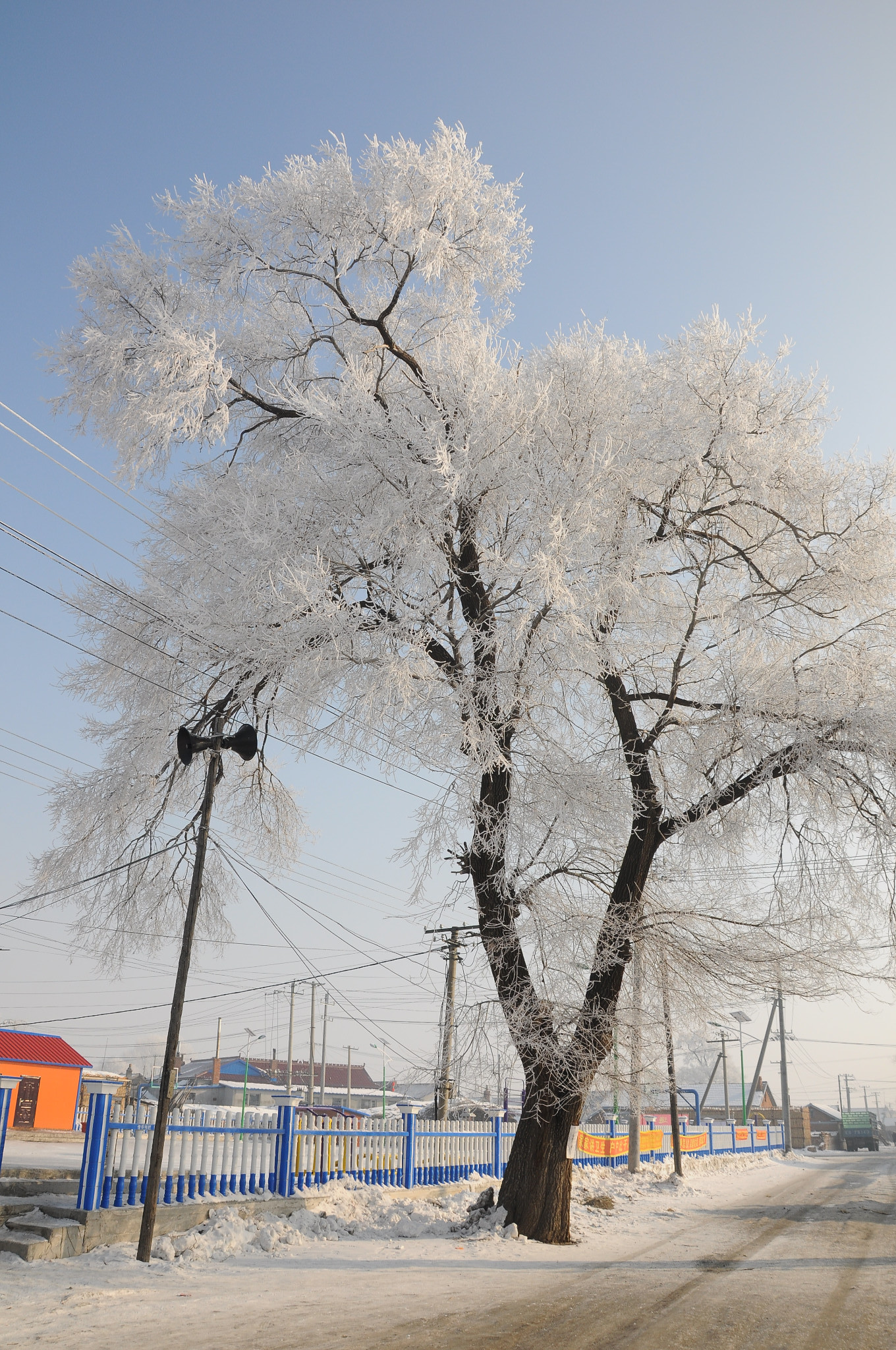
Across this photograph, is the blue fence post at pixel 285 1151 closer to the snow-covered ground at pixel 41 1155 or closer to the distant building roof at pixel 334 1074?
the snow-covered ground at pixel 41 1155

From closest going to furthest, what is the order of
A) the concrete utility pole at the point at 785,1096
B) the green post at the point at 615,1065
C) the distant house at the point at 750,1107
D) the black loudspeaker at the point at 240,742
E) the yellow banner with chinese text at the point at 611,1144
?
the black loudspeaker at the point at 240,742
the green post at the point at 615,1065
the yellow banner with chinese text at the point at 611,1144
the concrete utility pole at the point at 785,1096
the distant house at the point at 750,1107

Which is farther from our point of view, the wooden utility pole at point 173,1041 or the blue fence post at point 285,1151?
the blue fence post at point 285,1151

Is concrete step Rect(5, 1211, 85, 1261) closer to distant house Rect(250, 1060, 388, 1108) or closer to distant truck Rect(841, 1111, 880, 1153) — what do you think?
distant truck Rect(841, 1111, 880, 1153)

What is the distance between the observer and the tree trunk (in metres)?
10.2

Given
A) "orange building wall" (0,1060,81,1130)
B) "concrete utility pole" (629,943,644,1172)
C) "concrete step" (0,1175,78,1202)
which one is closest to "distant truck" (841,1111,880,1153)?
"orange building wall" (0,1060,81,1130)

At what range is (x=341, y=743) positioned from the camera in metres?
9.42

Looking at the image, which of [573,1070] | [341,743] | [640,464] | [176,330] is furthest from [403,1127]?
[176,330]

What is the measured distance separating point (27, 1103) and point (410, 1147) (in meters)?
20.7

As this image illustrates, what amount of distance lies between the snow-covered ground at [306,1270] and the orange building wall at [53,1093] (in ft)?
67.9

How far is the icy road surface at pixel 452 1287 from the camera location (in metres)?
5.73

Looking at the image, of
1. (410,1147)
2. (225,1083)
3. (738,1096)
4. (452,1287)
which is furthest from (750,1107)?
(738,1096)

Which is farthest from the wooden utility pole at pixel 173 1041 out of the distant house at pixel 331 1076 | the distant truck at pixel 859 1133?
the distant house at pixel 331 1076

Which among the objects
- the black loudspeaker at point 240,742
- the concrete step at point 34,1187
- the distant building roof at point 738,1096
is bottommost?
the distant building roof at point 738,1096

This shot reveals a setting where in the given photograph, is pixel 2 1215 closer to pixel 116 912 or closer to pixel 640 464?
pixel 116 912
